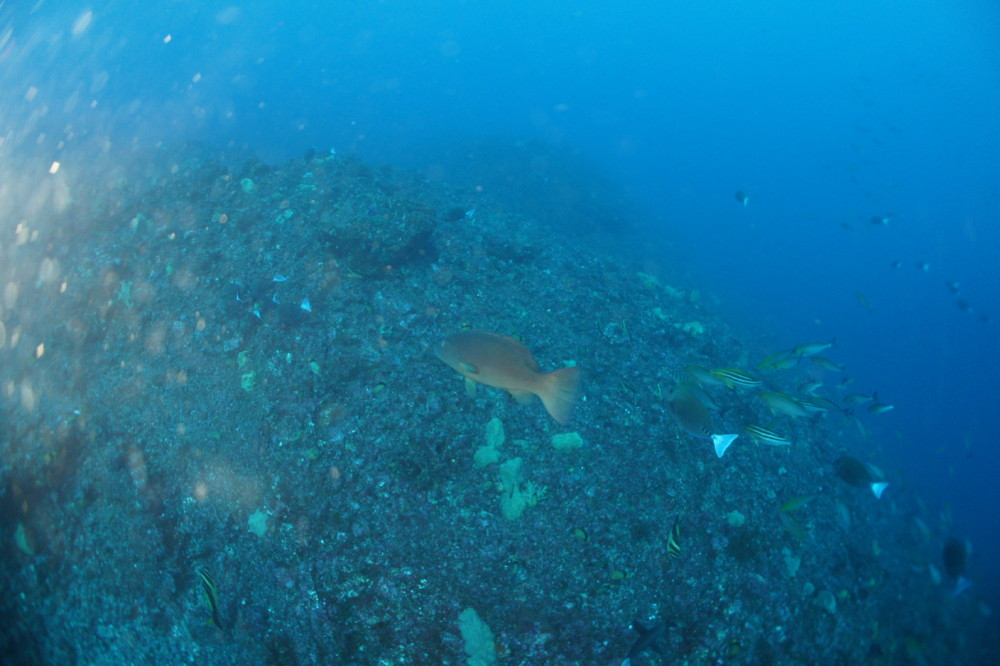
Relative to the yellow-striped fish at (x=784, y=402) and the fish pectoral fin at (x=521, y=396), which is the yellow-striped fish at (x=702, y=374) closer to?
the yellow-striped fish at (x=784, y=402)

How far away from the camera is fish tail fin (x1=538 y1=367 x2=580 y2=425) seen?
2848 millimetres

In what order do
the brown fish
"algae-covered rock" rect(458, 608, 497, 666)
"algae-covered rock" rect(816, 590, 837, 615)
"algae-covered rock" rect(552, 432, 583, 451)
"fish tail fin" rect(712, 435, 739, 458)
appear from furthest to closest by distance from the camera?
1. "algae-covered rock" rect(816, 590, 837, 615)
2. "algae-covered rock" rect(552, 432, 583, 451)
3. "fish tail fin" rect(712, 435, 739, 458)
4. "algae-covered rock" rect(458, 608, 497, 666)
5. the brown fish

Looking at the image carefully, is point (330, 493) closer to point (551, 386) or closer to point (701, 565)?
point (551, 386)

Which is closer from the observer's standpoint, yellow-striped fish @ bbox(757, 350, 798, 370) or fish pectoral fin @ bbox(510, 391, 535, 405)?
fish pectoral fin @ bbox(510, 391, 535, 405)

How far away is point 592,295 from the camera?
7.58m

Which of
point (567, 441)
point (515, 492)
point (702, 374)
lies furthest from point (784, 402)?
point (515, 492)

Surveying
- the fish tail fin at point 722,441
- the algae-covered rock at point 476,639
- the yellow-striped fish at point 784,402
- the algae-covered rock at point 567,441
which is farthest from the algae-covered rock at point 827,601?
the algae-covered rock at point 476,639

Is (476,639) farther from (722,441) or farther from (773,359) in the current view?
(773,359)

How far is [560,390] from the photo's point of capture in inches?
113

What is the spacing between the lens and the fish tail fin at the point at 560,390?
9.34ft

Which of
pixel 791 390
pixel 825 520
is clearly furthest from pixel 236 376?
pixel 791 390

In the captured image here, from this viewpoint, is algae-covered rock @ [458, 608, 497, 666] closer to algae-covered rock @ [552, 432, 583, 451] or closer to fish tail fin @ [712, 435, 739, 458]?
algae-covered rock @ [552, 432, 583, 451]

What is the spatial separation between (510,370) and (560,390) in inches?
14.7

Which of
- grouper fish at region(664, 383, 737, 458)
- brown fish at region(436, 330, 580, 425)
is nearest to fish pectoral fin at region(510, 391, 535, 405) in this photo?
brown fish at region(436, 330, 580, 425)
